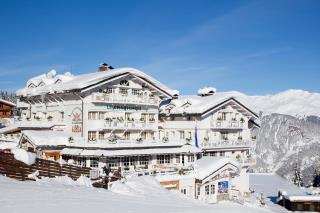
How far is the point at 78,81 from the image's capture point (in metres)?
43.2

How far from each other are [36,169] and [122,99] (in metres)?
20.0

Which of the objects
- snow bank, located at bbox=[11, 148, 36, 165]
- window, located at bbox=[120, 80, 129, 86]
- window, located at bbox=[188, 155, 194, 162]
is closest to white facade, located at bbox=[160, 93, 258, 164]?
window, located at bbox=[188, 155, 194, 162]

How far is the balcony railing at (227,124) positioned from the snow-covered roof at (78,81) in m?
6.29

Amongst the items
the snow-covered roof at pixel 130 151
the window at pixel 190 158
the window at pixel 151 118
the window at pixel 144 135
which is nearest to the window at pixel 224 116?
the window at pixel 151 118

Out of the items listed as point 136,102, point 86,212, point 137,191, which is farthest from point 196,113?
point 86,212

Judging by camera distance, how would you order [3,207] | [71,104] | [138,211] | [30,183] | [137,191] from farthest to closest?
1. [71,104]
2. [137,191]
3. [30,183]
4. [138,211]
5. [3,207]

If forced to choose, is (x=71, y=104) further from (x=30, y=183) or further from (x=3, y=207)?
(x=3, y=207)

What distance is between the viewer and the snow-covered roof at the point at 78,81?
137 ft

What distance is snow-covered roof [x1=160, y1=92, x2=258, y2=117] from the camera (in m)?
49.1

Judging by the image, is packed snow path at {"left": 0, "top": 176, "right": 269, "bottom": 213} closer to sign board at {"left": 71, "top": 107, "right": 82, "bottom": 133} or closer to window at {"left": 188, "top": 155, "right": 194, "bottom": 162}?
sign board at {"left": 71, "top": 107, "right": 82, "bottom": 133}

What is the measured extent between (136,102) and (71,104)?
276 inches

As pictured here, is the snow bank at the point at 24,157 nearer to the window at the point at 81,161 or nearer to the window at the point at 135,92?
the window at the point at 81,161

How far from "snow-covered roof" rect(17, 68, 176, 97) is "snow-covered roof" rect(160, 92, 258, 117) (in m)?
1.76

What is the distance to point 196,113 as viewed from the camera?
49.0 metres
